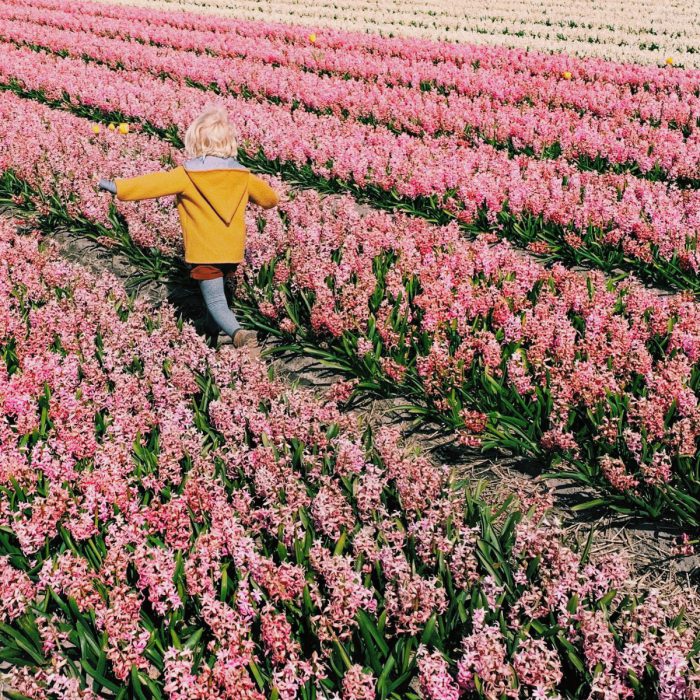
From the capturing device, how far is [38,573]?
3260 mm

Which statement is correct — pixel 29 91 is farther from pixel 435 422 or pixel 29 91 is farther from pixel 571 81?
pixel 435 422

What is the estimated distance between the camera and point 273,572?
116 inches

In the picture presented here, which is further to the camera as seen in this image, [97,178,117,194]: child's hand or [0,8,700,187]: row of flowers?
[0,8,700,187]: row of flowers

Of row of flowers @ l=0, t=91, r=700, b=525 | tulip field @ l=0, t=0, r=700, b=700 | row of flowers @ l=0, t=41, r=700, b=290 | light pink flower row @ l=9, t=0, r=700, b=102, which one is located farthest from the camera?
light pink flower row @ l=9, t=0, r=700, b=102

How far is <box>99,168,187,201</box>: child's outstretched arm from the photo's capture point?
4.95 m

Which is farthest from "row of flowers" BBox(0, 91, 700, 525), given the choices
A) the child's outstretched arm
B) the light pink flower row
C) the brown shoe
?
the light pink flower row

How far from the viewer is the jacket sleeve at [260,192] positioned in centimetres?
538

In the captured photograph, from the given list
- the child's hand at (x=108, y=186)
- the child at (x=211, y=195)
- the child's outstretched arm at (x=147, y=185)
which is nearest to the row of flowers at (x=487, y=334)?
the child at (x=211, y=195)

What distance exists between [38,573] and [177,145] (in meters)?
8.80

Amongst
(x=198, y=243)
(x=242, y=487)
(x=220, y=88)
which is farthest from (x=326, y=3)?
(x=242, y=487)

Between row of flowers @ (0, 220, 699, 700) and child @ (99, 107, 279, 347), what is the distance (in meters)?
1.16

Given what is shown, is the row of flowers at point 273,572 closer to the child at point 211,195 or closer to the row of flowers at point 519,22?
the child at point 211,195

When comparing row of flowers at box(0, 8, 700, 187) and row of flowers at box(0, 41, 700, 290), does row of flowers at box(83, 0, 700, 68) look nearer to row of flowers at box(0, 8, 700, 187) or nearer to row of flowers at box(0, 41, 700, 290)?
row of flowers at box(0, 8, 700, 187)

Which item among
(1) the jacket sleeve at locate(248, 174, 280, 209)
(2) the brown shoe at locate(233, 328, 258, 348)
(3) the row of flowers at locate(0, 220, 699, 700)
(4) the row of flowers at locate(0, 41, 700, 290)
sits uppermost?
(1) the jacket sleeve at locate(248, 174, 280, 209)
